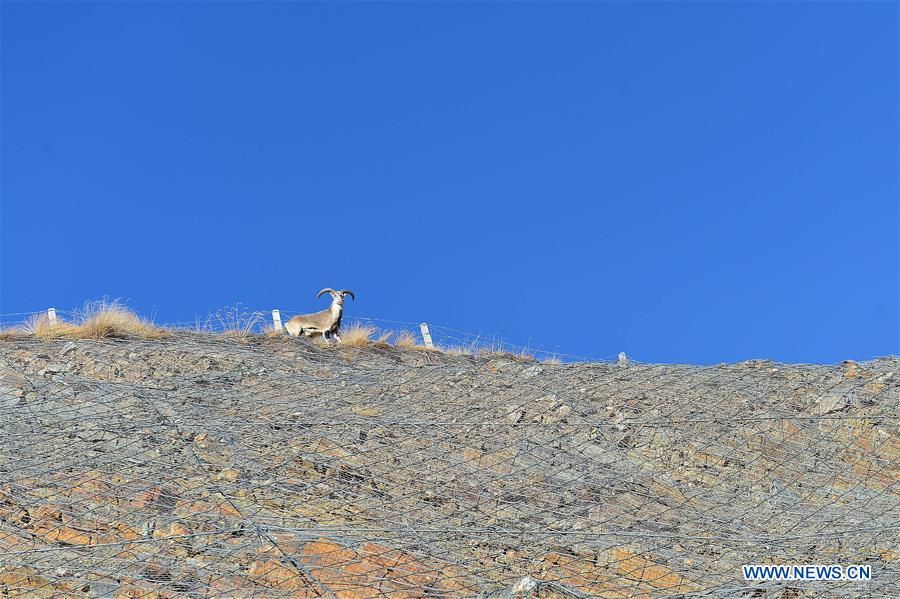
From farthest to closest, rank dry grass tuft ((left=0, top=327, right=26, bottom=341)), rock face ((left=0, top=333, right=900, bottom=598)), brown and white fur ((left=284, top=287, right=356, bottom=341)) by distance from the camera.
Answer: brown and white fur ((left=284, top=287, right=356, bottom=341)) < dry grass tuft ((left=0, top=327, right=26, bottom=341)) < rock face ((left=0, top=333, right=900, bottom=598))

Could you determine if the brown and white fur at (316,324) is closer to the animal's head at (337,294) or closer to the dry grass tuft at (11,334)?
the animal's head at (337,294)

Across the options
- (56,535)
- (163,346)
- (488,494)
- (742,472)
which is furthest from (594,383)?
(56,535)

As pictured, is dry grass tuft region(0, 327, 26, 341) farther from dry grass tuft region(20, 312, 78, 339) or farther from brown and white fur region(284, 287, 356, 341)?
brown and white fur region(284, 287, 356, 341)

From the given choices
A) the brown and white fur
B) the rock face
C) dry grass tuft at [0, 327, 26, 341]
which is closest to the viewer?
the rock face

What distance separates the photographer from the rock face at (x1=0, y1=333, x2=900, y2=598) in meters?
7.56

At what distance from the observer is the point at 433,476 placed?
9.92 metres

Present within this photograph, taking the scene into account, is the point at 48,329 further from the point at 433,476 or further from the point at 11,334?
the point at 433,476

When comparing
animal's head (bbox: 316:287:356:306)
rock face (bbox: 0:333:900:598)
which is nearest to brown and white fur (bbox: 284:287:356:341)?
animal's head (bbox: 316:287:356:306)

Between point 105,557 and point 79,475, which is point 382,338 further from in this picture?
point 105,557

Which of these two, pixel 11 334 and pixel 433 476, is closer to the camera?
pixel 433 476

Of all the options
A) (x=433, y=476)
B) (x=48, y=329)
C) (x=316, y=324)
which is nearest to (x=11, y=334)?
(x=48, y=329)

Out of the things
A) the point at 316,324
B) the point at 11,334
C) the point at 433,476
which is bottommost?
the point at 433,476

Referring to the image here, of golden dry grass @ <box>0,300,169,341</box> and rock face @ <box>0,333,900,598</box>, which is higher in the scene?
golden dry grass @ <box>0,300,169,341</box>

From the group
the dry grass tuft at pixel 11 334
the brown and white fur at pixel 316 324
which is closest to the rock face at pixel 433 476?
the dry grass tuft at pixel 11 334
